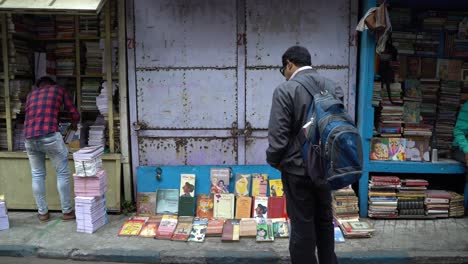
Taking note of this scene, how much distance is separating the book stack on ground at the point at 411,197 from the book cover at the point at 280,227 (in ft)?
5.01

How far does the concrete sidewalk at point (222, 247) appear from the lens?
4.30 meters

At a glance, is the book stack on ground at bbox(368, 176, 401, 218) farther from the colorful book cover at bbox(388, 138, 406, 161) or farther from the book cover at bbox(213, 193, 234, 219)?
the book cover at bbox(213, 193, 234, 219)

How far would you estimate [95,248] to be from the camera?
14.9ft

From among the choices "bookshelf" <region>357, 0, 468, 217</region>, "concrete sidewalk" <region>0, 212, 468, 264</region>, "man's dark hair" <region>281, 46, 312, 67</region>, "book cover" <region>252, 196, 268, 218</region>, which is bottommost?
"concrete sidewalk" <region>0, 212, 468, 264</region>

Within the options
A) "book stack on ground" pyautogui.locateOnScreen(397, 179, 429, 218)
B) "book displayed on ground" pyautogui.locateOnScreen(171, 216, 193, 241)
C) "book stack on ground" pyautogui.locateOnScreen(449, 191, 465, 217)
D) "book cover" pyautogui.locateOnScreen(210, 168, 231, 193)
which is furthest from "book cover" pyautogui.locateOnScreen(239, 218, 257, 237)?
"book stack on ground" pyautogui.locateOnScreen(449, 191, 465, 217)

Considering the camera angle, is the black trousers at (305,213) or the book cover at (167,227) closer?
the black trousers at (305,213)

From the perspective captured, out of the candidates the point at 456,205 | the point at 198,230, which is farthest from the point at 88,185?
the point at 456,205

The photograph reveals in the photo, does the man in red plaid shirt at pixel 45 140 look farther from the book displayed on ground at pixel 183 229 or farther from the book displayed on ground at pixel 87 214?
the book displayed on ground at pixel 183 229

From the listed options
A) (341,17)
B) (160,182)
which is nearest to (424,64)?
(341,17)

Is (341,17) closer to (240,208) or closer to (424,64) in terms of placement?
(424,64)

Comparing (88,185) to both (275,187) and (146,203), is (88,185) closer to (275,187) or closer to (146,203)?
(146,203)

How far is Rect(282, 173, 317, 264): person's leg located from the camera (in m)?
3.35

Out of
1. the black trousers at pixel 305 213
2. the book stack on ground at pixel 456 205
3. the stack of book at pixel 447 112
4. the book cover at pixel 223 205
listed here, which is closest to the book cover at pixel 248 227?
the book cover at pixel 223 205

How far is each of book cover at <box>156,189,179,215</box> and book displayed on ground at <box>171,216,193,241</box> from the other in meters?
0.17
